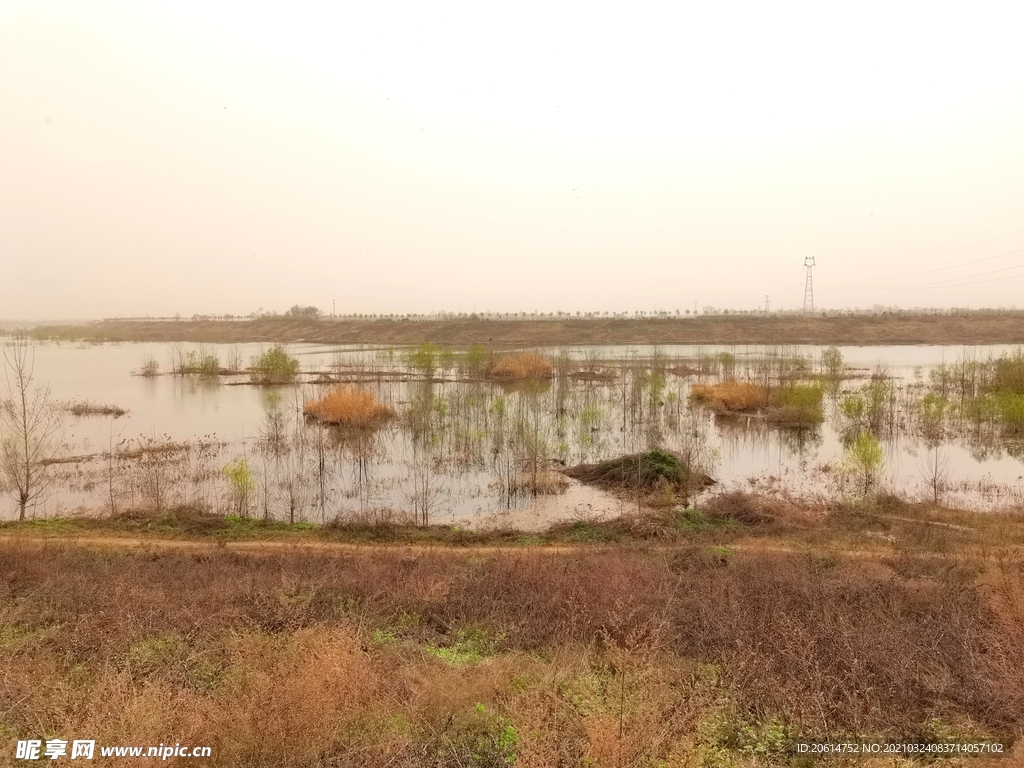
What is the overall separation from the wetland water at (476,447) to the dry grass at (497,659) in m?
4.99

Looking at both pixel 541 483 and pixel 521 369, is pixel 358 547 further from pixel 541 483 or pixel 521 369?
pixel 521 369

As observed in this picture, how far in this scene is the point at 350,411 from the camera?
2155cm

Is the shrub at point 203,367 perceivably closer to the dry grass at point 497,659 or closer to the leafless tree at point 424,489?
the leafless tree at point 424,489

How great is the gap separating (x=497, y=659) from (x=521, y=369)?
97.5 feet

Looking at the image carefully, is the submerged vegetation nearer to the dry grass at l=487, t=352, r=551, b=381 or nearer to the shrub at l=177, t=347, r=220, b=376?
the dry grass at l=487, t=352, r=551, b=381

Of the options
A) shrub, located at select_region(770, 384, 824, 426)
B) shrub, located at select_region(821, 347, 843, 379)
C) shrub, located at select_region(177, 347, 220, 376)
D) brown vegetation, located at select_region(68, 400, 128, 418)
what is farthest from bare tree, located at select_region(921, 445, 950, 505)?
shrub, located at select_region(177, 347, 220, 376)

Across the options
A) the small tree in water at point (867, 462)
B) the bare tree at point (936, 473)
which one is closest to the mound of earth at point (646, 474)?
the small tree in water at point (867, 462)

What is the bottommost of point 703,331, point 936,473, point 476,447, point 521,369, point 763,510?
point 763,510

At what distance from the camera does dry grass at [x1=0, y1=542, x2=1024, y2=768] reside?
403 centimetres

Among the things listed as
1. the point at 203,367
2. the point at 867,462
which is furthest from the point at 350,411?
the point at 203,367

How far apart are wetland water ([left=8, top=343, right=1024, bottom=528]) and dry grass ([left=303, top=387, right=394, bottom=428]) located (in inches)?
28.6

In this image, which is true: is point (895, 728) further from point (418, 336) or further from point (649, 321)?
point (649, 321)

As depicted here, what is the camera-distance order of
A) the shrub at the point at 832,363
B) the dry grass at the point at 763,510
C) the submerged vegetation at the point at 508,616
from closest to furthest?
1. the submerged vegetation at the point at 508,616
2. the dry grass at the point at 763,510
3. the shrub at the point at 832,363

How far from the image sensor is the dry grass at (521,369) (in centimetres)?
3459
